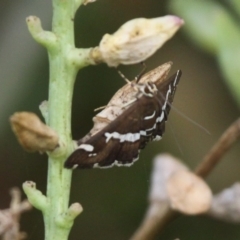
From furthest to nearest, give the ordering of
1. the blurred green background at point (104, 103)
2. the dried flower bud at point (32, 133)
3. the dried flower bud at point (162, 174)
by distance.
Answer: the blurred green background at point (104, 103), the dried flower bud at point (162, 174), the dried flower bud at point (32, 133)

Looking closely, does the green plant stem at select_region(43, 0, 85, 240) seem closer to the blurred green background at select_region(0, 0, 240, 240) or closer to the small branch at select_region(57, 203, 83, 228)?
the small branch at select_region(57, 203, 83, 228)

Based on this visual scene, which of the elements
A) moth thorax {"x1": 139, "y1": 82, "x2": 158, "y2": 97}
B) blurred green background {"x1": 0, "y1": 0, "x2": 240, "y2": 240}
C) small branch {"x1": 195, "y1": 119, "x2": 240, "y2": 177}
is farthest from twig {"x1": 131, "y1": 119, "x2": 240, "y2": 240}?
blurred green background {"x1": 0, "y1": 0, "x2": 240, "y2": 240}

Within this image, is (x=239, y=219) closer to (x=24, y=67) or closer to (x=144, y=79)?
(x=144, y=79)

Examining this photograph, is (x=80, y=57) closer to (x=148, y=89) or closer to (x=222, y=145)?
(x=148, y=89)

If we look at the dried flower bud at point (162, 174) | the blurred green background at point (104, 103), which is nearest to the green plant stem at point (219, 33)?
the dried flower bud at point (162, 174)

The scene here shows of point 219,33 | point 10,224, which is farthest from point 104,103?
point 10,224

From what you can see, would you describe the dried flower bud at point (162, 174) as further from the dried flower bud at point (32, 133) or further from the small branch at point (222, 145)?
the dried flower bud at point (32, 133)
